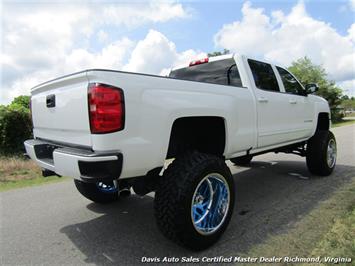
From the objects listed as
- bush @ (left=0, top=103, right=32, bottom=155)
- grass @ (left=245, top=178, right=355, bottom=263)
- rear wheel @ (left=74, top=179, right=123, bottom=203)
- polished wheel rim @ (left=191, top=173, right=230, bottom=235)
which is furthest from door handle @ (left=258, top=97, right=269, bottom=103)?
bush @ (left=0, top=103, right=32, bottom=155)

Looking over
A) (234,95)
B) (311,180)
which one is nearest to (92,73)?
(234,95)

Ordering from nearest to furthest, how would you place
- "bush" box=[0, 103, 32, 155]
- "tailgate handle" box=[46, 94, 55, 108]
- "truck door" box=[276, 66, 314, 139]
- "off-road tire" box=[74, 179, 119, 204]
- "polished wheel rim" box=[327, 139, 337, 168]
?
"tailgate handle" box=[46, 94, 55, 108] → "off-road tire" box=[74, 179, 119, 204] → "truck door" box=[276, 66, 314, 139] → "polished wheel rim" box=[327, 139, 337, 168] → "bush" box=[0, 103, 32, 155]

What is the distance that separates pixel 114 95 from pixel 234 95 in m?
1.63

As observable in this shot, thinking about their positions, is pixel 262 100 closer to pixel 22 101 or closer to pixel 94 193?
pixel 94 193

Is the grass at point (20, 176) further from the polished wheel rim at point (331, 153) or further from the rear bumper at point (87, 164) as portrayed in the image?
the polished wheel rim at point (331, 153)

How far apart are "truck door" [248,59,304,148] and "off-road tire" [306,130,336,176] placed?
794 millimetres

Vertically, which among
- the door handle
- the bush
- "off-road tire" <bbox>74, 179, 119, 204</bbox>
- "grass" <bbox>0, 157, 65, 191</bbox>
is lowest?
"grass" <bbox>0, 157, 65, 191</bbox>

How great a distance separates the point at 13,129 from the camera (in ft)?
33.9

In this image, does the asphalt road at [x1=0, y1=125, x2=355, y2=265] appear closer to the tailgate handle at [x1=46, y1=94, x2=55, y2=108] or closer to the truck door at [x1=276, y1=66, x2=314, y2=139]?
the truck door at [x1=276, y1=66, x2=314, y2=139]

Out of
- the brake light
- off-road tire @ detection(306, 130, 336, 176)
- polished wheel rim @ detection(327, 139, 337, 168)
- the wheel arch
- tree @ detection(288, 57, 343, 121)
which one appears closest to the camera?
the wheel arch

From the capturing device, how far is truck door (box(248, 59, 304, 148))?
395 cm

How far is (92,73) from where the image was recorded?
2.38m

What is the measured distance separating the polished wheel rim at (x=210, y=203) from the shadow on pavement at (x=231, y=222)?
A: 0.22 meters

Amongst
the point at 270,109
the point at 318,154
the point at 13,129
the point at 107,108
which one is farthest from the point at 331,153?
the point at 13,129
